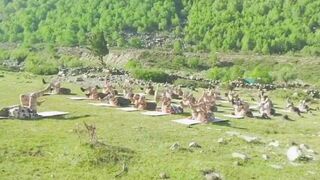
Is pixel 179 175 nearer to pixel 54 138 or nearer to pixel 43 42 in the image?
pixel 54 138

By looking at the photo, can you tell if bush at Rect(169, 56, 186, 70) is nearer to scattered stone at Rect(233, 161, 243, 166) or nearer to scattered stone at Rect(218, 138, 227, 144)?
scattered stone at Rect(218, 138, 227, 144)

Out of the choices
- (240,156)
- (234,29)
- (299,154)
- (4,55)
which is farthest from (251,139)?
(234,29)

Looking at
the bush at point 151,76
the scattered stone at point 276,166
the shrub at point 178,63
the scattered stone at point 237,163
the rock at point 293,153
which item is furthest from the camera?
the shrub at point 178,63

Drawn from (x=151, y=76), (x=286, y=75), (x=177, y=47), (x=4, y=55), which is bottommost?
(x=286, y=75)

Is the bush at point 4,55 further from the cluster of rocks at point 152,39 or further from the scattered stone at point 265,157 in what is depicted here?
the scattered stone at point 265,157

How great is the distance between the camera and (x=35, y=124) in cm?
2975

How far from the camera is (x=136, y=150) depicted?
81.0ft

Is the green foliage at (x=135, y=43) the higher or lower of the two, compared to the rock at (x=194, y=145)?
higher

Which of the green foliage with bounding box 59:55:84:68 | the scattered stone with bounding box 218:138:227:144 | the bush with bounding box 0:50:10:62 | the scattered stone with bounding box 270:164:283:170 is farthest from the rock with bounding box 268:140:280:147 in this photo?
the bush with bounding box 0:50:10:62

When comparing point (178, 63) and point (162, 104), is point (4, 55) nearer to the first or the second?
point (178, 63)

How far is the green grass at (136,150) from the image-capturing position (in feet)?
71.9

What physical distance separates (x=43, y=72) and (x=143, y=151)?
192 ft

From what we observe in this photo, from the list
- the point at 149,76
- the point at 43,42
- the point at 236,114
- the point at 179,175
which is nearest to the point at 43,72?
the point at 149,76

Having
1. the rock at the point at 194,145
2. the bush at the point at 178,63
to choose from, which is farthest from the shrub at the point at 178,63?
the rock at the point at 194,145
